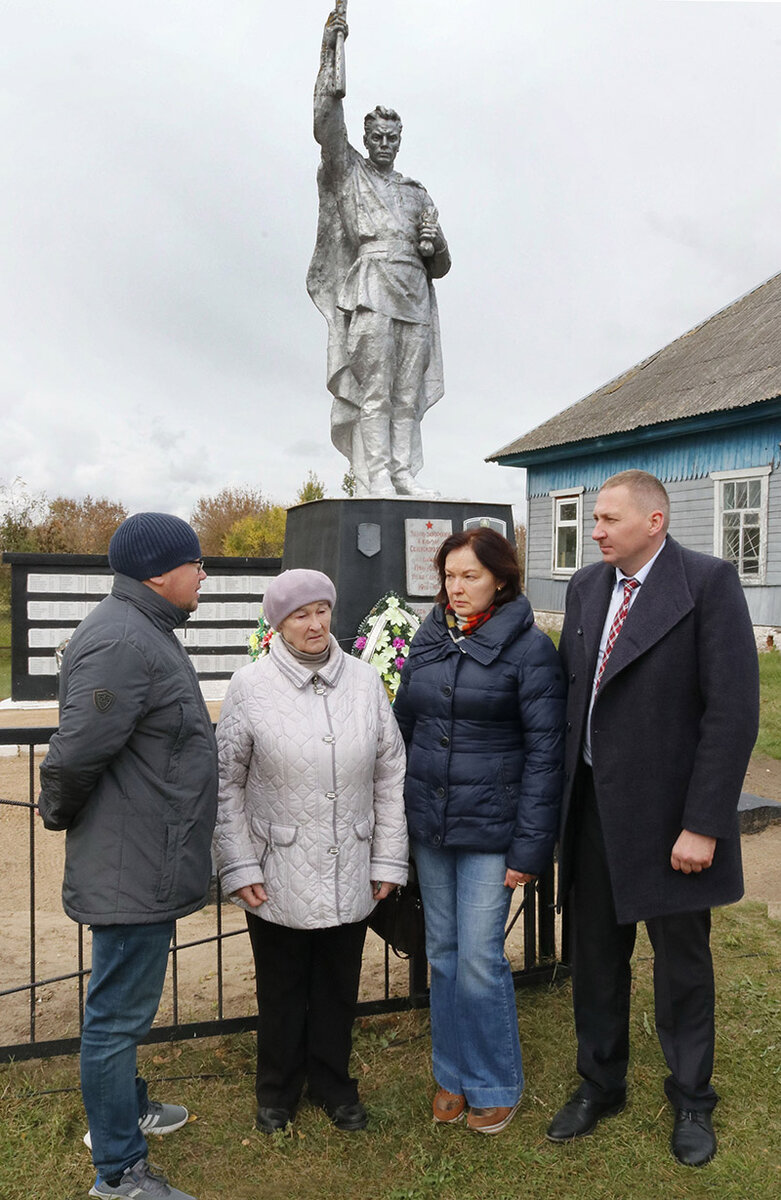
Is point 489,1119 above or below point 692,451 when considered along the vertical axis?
below

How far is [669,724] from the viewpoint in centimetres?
234

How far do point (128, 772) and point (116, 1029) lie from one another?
0.62 m

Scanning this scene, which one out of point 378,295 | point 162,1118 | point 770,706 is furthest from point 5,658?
point 162,1118

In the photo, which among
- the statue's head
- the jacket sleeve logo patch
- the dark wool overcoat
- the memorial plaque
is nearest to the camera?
the jacket sleeve logo patch

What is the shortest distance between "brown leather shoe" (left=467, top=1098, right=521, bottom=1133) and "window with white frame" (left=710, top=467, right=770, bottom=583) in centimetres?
1103

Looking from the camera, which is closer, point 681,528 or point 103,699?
point 103,699

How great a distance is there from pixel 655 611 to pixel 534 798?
59cm

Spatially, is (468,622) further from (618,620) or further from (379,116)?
(379,116)

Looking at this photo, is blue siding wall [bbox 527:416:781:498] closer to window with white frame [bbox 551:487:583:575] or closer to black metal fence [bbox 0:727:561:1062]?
window with white frame [bbox 551:487:583:575]

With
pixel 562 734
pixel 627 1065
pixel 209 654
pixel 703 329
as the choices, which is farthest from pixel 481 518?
pixel 703 329

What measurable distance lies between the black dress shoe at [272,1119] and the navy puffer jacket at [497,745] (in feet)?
2.88

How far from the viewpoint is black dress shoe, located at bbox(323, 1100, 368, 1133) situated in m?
2.52

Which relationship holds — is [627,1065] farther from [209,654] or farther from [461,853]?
[209,654]

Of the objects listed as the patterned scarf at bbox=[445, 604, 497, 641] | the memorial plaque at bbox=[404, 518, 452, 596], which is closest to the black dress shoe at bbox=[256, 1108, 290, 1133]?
the patterned scarf at bbox=[445, 604, 497, 641]
